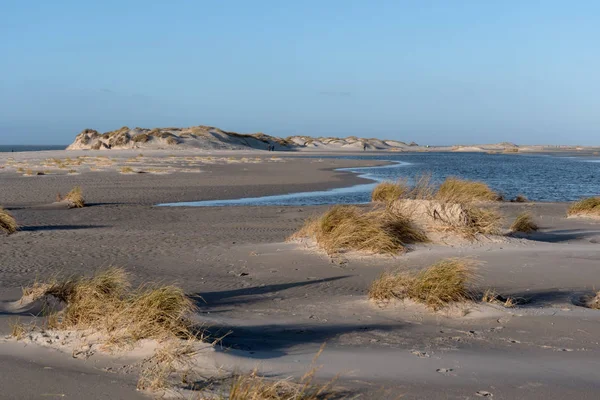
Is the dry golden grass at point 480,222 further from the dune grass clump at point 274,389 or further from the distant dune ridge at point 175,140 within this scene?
the distant dune ridge at point 175,140

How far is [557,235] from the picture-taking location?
14078mm

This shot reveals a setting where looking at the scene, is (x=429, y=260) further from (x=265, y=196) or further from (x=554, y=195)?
(x=554, y=195)

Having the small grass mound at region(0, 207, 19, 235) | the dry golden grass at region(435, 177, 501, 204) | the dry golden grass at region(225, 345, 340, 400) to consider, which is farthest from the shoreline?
the dry golden grass at region(225, 345, 340, 400)

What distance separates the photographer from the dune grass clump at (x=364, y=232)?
1070cm

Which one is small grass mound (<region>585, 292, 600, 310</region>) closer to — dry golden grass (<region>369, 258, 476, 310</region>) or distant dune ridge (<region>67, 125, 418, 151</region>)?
dry golden grass (<region>369, 258, 476, 310</region>)

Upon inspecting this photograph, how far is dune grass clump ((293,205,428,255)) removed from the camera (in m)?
10.7

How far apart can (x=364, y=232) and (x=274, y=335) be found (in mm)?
5097

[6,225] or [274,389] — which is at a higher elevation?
[274,389]

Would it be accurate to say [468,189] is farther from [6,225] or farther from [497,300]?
[6,225]

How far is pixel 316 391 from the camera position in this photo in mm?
4195

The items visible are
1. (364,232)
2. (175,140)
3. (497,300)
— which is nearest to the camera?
(497,300)

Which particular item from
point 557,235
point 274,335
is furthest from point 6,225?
point 557,235

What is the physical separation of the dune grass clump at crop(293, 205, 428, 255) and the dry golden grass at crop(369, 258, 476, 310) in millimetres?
3092

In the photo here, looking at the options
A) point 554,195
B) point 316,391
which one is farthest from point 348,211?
point 554,195
